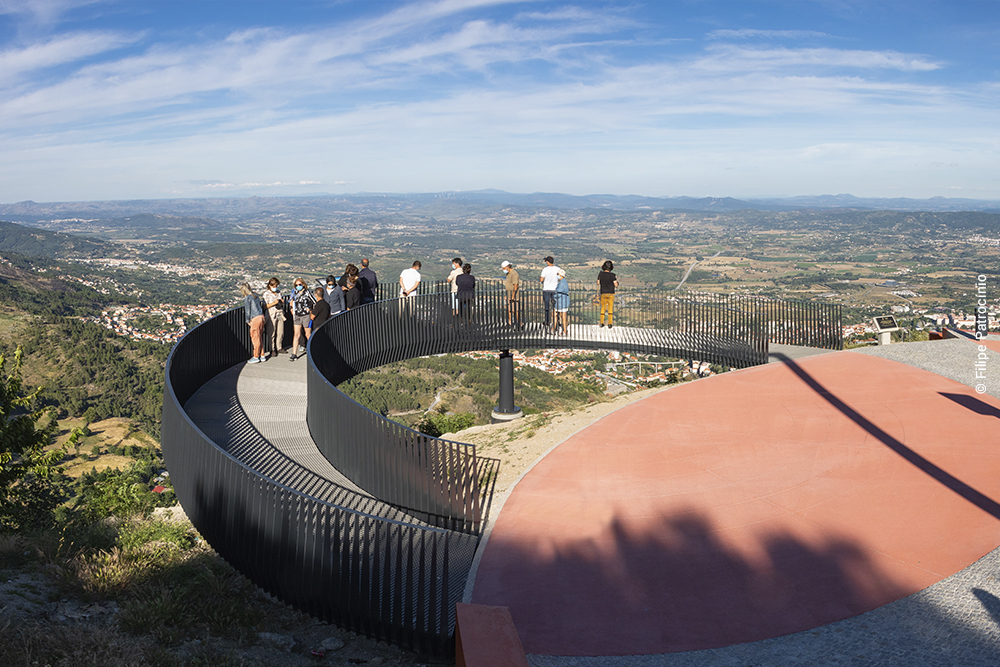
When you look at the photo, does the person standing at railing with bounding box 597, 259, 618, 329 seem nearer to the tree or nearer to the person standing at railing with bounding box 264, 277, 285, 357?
the person standing at railing with bounding box 264, 277, 285, 357

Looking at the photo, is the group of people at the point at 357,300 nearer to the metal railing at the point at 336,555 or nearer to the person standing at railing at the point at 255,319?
the person standing at railing at the point at 255,319

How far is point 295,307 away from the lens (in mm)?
13695

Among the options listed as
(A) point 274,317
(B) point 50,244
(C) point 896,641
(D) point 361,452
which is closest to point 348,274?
(A) point 274,317

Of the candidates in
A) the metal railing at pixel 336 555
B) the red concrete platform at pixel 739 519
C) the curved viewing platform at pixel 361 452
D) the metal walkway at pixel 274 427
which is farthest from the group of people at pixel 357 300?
the metal railing at pixel 336 555

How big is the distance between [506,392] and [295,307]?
6.96 meters

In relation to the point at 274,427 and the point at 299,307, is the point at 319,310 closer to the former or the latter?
→ the point at 299,307

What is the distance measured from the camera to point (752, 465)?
8.84 m

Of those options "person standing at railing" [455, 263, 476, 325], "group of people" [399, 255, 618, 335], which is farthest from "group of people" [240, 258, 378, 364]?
"person standing at railing" [455, 263, 476, 325]

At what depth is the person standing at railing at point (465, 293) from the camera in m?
15.5

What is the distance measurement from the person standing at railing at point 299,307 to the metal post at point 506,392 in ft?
19.3

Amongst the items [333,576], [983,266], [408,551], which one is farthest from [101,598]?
[983,266]

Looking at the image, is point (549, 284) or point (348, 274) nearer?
point (348, 274)

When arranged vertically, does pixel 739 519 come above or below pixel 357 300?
below

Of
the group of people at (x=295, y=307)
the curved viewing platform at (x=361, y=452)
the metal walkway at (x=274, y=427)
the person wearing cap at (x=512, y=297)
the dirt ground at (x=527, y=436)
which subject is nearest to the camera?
the curved viewing platform at (x=361, y=452)
